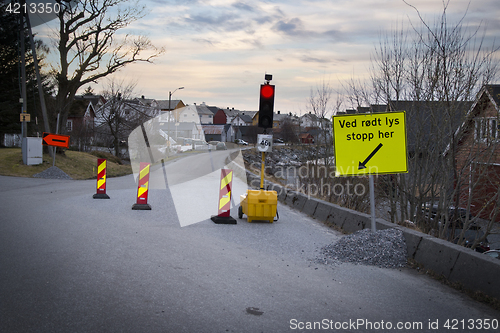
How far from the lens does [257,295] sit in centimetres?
482

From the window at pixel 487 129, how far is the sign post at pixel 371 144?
212 centimetres

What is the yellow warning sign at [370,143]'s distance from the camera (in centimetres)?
713

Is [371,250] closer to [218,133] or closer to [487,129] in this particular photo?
[487,129]

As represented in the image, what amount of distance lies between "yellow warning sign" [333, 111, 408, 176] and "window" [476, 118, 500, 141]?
2.12 meters

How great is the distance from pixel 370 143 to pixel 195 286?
406 cm

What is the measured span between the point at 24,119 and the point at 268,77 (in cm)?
1701

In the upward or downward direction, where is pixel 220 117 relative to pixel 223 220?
upward

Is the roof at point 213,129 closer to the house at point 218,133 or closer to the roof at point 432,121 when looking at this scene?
the house at point 218,133

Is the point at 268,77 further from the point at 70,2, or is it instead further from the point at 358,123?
the point at 70,2

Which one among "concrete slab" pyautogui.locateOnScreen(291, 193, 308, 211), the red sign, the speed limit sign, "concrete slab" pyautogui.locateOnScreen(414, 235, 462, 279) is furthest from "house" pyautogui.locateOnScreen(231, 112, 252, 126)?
"concrete slab" pyautogui.locateOnScreen(414, 235, 462, 279)

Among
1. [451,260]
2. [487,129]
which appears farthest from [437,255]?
[487,129]

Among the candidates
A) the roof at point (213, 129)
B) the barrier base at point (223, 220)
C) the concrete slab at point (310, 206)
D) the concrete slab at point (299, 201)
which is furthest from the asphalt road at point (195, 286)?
the roof at point (213, 129)

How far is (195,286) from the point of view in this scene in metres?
5.03

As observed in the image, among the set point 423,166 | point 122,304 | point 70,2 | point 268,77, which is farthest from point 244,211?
point 70,2
